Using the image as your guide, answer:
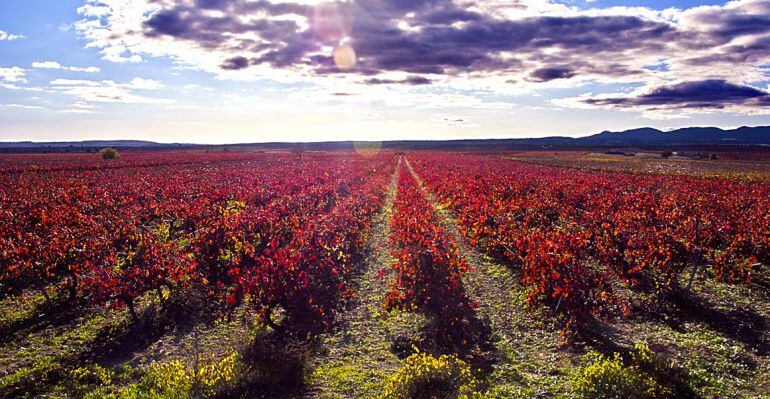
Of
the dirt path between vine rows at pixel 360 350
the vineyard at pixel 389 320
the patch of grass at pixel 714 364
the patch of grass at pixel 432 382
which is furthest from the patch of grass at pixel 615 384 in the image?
A: the dirt path between vine rows at pixel 360 350

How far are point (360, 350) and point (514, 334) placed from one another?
9.97 ft

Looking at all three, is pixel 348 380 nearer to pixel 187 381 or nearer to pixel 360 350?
pixel 360 350

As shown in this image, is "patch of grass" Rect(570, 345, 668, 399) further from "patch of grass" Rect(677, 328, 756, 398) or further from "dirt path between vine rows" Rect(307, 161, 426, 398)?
"dirt path between vine rows" Rect(307, 161, 426, 398)

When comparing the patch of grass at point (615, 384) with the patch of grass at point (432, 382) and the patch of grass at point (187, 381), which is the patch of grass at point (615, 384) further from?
the patch of grass at point (187, 381)

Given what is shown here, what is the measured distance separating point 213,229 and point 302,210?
635 cm

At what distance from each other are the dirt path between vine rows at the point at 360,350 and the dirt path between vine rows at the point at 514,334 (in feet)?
5.68

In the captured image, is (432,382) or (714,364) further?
(714,364)

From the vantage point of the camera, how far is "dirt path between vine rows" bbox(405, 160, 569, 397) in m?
6.61

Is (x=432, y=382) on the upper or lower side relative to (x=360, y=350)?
upper

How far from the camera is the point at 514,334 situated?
27.2ft

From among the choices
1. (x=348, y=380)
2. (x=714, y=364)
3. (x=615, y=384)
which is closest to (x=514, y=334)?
(x=615, y=384)

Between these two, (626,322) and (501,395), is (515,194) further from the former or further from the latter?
(501,395)

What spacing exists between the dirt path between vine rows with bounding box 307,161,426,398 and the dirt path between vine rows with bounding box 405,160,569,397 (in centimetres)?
173

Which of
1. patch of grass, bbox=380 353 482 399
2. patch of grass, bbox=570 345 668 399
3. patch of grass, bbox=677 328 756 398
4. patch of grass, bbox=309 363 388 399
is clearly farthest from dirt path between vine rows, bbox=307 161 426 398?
patch of grass, bbox=677 328 756 398
